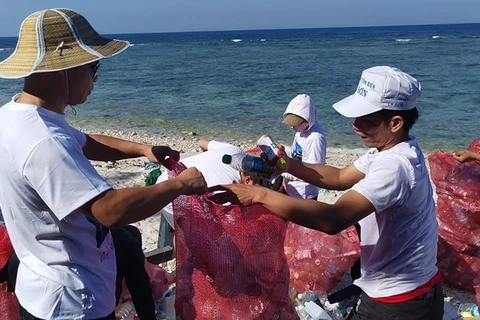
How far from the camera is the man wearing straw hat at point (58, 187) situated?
1781mm

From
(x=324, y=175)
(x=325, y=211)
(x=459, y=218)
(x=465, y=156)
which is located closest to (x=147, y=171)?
(x=459, y=218)

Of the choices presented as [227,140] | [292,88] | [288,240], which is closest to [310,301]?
[288,240]

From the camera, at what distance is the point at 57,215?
1793 millimetres

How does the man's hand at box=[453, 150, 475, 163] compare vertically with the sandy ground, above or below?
above

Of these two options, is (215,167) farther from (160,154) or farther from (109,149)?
(109,149)

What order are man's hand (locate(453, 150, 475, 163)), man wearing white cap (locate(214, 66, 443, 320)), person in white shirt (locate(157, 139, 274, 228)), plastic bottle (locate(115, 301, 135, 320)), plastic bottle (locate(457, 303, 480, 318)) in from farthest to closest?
man's hand (locate(453, 150, 475, 163))
plastic bottle (locate(457, 303, 480, 318))
person in white shirt (locate(157, 139, 274, 228))
plastic bottle (locate(115, 301, 135, 320))
man wearing white cap (locate(214, 66, 443, 320))

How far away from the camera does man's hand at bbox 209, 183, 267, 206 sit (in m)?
2.26

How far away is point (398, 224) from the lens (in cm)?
232

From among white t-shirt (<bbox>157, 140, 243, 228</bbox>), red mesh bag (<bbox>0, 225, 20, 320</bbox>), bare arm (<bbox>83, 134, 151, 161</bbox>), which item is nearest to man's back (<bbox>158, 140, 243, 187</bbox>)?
white t-shirt (<bbox>157, 140, 243, 228</bbox>)

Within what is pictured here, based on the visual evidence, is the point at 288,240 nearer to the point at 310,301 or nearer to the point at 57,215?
the point at 310,301

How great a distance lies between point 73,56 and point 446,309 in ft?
9.24

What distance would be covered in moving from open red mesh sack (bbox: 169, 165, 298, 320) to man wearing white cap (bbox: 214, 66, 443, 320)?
0.67 feet

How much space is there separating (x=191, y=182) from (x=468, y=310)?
111 inches

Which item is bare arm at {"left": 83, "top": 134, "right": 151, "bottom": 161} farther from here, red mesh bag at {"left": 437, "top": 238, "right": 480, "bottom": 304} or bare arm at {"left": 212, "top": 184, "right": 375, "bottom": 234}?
red mesh bag at {"left": 437, "top": 238, "right": 480, "bottom": 304}
